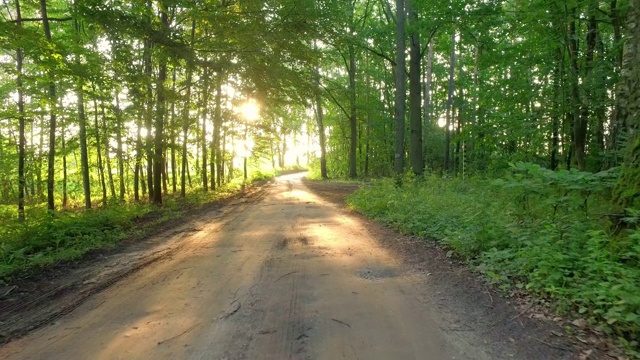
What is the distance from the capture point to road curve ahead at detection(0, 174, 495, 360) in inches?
134

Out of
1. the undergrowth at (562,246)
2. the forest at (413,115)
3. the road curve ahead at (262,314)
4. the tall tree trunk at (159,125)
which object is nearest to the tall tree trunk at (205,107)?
the forest at (413,115)

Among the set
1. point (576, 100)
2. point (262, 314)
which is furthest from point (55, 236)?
point (576, 100)

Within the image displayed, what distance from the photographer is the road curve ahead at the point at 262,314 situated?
341 centimetres

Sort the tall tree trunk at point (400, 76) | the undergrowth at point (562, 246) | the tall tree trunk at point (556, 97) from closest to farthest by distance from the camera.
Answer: the undergrowth at point (562, 246), the tall tree trunk at point (556, 97), the tall tree trunk at point (400, 76)

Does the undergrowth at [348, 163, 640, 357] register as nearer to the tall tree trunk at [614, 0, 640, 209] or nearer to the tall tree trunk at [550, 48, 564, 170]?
the tall tree trunk at [614, 0, 640, 209]

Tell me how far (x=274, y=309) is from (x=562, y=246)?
3632mm

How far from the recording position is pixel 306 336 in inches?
142

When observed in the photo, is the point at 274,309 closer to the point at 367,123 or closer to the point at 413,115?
the point at 413,115

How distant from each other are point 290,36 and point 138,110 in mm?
5814

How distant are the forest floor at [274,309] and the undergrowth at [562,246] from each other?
34 cm

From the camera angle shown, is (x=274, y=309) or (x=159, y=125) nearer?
(x=274, y=309)

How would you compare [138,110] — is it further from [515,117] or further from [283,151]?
[283,151]

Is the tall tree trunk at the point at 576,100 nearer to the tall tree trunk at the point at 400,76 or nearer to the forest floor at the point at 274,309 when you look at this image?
the tall tree trunk at the point at 400,76

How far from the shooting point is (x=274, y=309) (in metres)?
4.25
